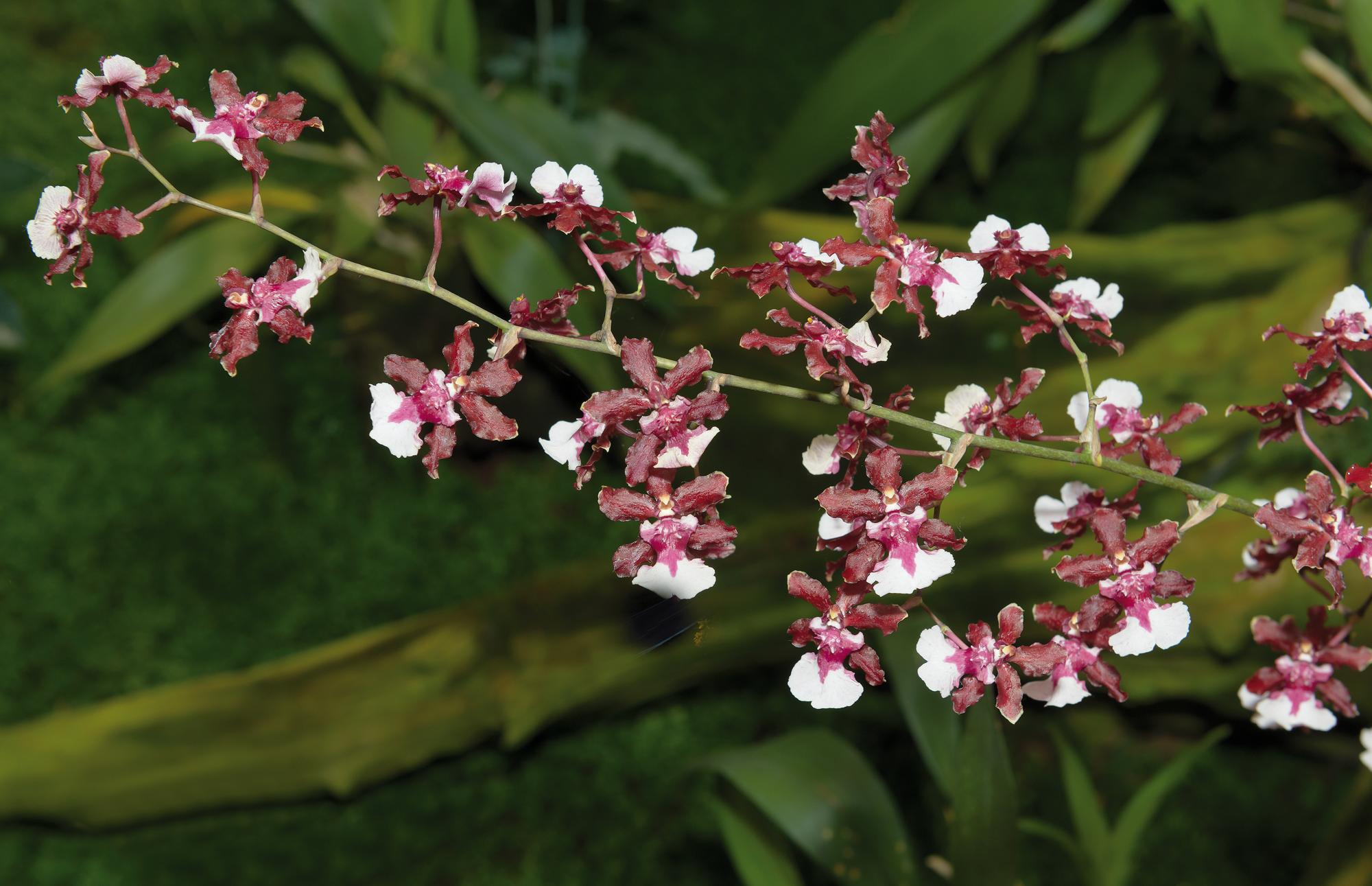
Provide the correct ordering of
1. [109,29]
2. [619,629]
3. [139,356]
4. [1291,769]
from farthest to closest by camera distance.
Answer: [109,29] < [139,356] < [1291,769] < [619,629]

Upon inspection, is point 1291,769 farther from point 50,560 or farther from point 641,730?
point 50,560

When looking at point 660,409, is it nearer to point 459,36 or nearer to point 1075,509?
point 1075,509

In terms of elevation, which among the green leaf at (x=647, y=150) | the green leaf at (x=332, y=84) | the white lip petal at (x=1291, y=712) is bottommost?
the white lip petal at (x=1291, y=712)

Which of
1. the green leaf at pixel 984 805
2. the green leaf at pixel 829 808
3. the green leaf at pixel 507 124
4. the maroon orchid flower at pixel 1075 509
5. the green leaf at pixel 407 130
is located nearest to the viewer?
the maroon orchid flower at pixel 1075 509

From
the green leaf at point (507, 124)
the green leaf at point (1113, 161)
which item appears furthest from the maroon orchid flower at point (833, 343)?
the green leaf at point (1113, 161)

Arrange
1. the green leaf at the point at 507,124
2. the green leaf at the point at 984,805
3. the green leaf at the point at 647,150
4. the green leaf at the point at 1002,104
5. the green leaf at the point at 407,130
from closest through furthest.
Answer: the green leaf at the point at 984,805 < the green leaf at the point at 507,124 < the green leaf at the point at 407,130 < the green leaf at the point at 1002,104 < the green leaf at the point at 647,150

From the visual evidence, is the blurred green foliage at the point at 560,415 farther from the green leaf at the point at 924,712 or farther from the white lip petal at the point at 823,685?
the white lip petal at the point at 823,685

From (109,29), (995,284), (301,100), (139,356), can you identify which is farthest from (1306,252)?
(109,29)
